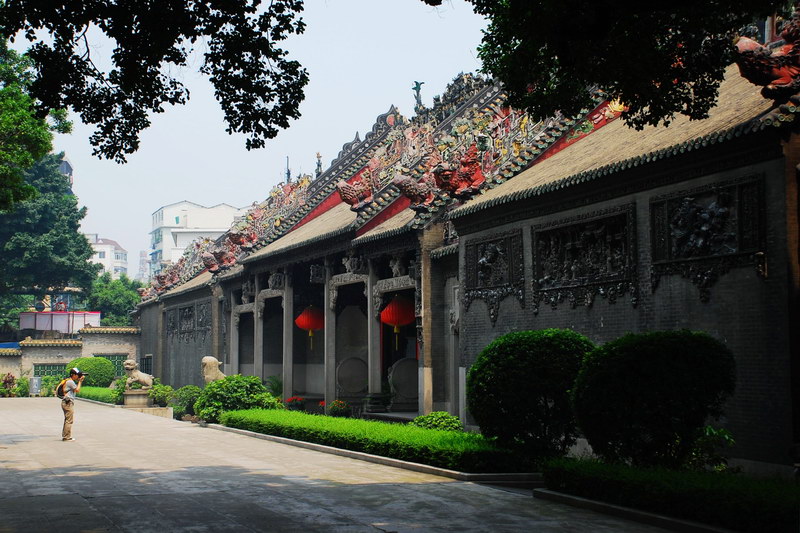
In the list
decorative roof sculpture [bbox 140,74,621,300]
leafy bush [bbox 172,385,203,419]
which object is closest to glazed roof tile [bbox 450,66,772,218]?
decorative roof sculpture [bbox 140,74,621,300]

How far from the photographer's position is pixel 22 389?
4681 cm

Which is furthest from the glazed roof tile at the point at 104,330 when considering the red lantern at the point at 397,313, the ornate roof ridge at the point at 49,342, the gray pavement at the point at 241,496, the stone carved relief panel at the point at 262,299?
the gray pavement at the point at 241,496

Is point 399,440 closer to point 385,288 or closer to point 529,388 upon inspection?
point 529,388

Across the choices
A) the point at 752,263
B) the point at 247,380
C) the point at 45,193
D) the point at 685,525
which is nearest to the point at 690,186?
the point at 752,263

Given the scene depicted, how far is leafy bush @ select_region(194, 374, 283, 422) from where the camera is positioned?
25312 mm

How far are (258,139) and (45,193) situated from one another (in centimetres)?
5365

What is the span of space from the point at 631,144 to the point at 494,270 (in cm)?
383

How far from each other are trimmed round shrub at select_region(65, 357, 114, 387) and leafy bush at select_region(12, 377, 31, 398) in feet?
6.82

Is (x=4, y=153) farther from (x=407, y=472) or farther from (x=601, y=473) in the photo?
(x=601, y=473)

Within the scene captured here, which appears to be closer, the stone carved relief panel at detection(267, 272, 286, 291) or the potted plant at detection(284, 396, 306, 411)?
the potted plant at detection(284, 396, 306, 411)

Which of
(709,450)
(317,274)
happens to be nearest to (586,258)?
(709,450)

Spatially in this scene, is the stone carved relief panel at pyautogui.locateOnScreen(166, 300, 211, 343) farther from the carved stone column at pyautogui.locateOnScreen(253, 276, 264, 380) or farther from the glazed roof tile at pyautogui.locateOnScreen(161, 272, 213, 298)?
the carved stone column at pyautogui.locateOnScreen(253, 276, 264, 380)

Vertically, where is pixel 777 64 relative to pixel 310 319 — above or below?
above

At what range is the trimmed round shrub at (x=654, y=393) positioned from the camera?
425 inches
